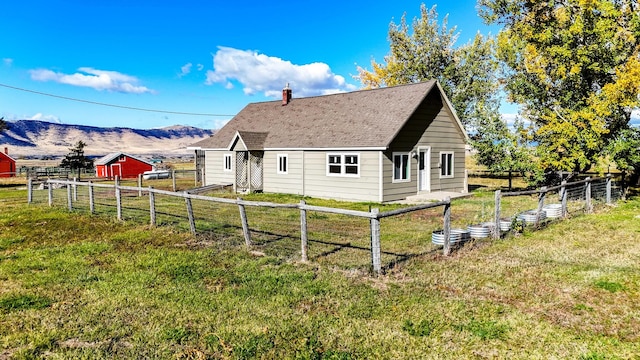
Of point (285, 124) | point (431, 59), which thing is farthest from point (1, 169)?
point (431, 59)

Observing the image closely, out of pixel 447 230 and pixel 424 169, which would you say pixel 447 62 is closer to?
pixel 424 169

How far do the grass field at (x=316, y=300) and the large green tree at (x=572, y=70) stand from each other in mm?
9327

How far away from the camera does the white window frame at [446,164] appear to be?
76.5ft

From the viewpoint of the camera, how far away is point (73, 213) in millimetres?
15656

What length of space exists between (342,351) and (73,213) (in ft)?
47.4

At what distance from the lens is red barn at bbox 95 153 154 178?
165 ft

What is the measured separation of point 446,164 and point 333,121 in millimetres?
7060

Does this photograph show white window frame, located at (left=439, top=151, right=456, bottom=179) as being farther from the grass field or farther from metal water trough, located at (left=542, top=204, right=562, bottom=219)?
the grass field

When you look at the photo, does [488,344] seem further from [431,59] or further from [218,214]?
[431,59]

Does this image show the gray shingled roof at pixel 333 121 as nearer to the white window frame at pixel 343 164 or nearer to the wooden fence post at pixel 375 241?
the white window frame at pixel 343 164

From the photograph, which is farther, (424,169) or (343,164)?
(424,169)

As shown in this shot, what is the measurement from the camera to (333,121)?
23844 mm

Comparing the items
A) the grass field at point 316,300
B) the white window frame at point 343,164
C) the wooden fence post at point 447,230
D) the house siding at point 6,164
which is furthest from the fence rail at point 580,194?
the house siding at point 6,164

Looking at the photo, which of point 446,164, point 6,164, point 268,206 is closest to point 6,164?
point 6,164
